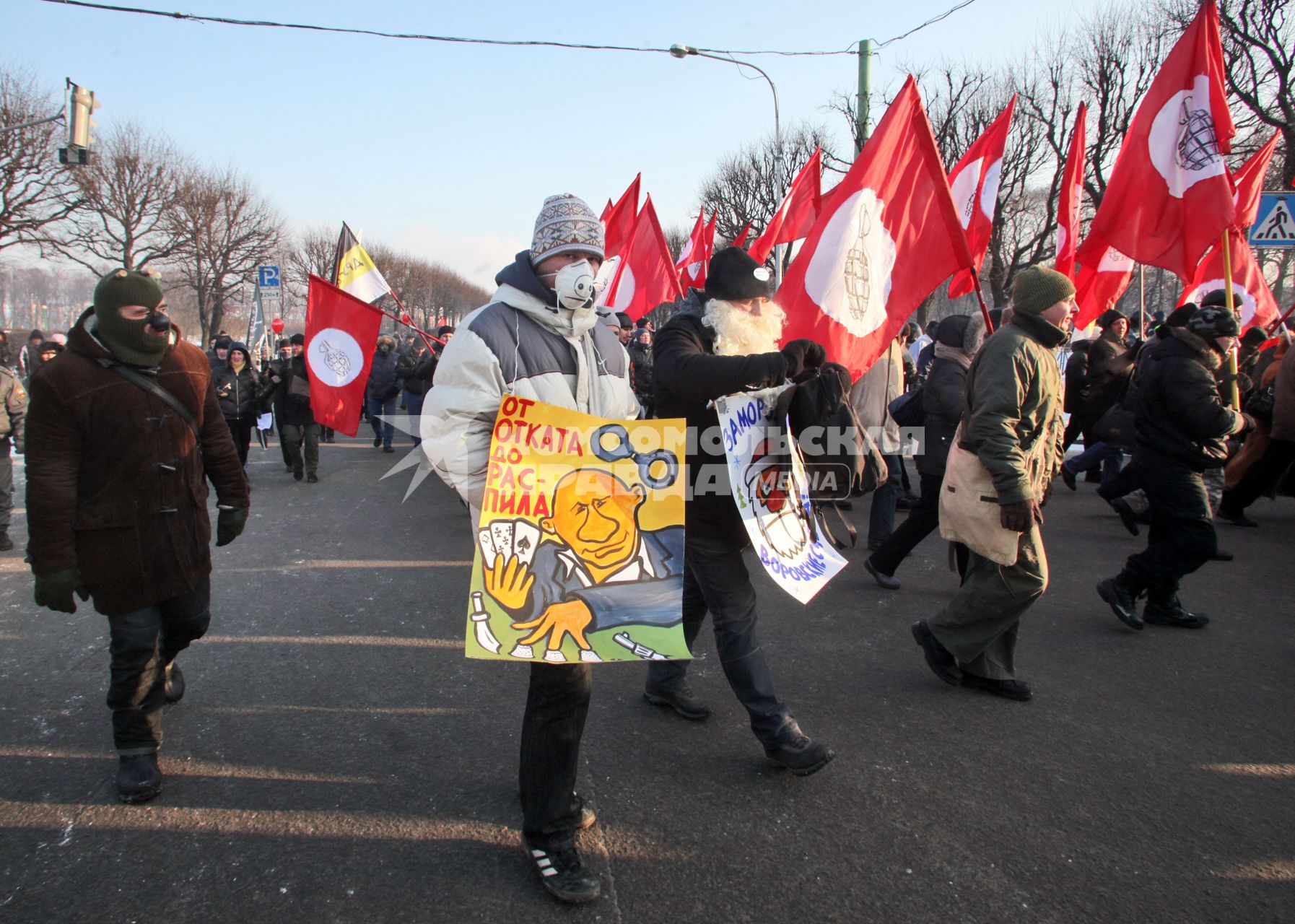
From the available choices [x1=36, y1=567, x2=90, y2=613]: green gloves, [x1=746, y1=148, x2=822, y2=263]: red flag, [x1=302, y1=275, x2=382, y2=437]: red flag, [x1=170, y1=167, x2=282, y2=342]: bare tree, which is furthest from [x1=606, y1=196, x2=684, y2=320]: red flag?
[x1=170, y1=167, x2=282, y2=342]: bare tree

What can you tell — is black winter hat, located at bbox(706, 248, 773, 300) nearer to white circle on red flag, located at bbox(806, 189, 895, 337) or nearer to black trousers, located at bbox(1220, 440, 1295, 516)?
white circle on red flag, located at bbox(806, 189, 895, 337)

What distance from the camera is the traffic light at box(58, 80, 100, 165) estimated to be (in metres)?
13.7

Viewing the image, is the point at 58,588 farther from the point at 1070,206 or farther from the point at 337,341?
the point at 1070,206

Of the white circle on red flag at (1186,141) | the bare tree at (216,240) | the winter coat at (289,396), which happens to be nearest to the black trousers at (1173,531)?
the white circle on red flag at (1186,141)

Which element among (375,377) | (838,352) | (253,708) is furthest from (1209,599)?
(375,377)

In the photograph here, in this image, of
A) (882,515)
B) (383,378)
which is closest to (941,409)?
(882,515)

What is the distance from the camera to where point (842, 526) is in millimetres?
3156

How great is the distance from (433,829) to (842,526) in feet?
5.80

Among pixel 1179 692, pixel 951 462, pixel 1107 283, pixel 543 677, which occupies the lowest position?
pixel 1179 692

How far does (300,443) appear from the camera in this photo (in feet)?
33.0

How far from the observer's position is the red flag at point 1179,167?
5074mm

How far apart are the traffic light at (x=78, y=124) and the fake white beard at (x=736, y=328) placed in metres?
15.1

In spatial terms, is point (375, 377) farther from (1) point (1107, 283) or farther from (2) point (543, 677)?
(2) point (543, 677)

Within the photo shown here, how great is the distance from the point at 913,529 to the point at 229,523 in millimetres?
3805
